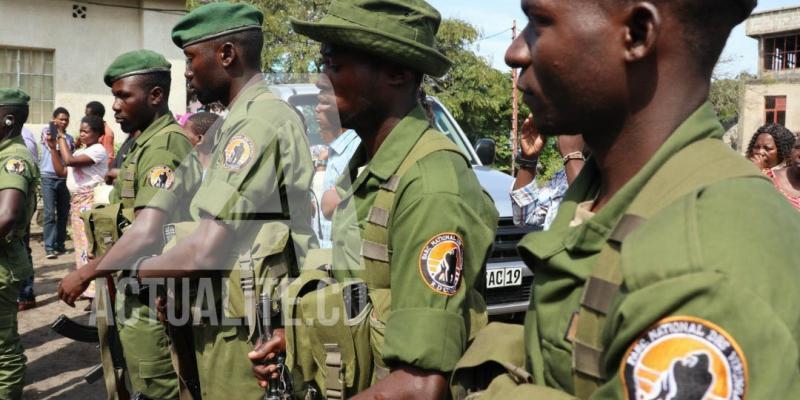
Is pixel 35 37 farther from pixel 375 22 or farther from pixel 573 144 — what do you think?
pixel 375 22

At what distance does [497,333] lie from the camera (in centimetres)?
148

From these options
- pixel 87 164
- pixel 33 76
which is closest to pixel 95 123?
pixel 87 164

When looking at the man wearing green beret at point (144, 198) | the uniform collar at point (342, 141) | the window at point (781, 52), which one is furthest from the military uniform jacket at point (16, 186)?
the window at point (781, 52)

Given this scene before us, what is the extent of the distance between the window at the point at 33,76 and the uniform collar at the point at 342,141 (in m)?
10.3

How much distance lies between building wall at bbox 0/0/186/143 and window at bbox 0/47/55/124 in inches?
6.5

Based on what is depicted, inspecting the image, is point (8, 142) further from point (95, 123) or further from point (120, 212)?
point (95, 123)

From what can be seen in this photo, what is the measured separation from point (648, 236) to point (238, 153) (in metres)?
2.03

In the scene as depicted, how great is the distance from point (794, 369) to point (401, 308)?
1150 millimetres

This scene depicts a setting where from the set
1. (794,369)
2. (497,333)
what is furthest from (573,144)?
(794,369)

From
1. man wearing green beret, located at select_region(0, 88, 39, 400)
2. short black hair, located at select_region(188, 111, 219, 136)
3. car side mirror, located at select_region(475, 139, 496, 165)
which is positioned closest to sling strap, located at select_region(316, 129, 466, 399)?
man wearing green beret, located at select_region(0, 88, 39, 400)

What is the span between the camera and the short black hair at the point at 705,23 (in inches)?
41.2

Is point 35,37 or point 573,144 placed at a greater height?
point 35,37

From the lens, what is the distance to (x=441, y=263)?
6.02 ft

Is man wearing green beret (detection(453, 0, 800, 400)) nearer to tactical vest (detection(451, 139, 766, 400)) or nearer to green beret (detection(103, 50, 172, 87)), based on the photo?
tactical vest (detection(451, 139, 766, 400))
